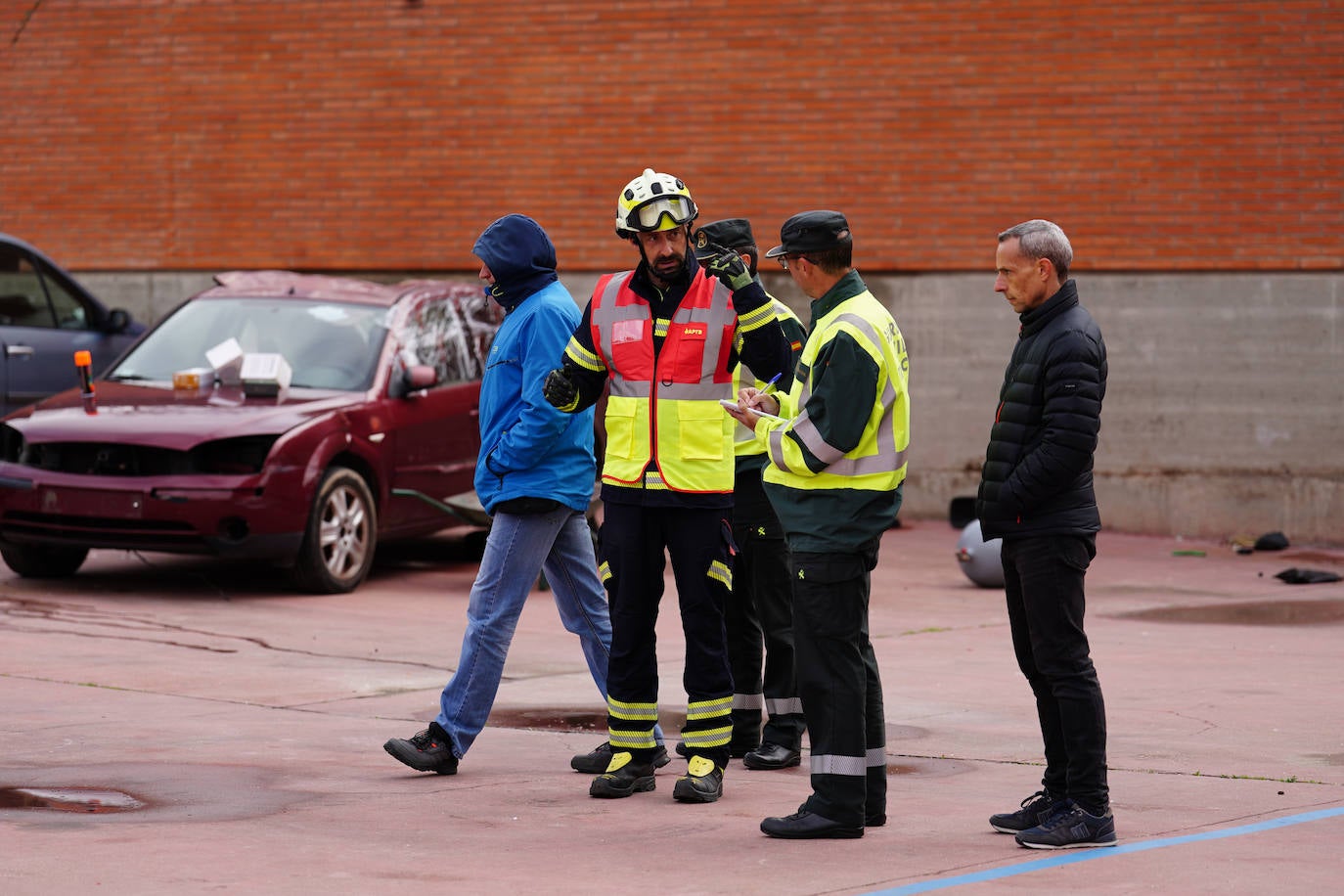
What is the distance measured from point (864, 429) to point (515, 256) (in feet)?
5.96

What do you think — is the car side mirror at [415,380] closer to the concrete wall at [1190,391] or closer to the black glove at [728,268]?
the concrete wall at [1190,391]

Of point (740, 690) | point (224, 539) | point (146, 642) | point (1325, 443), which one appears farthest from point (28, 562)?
point (1325, 443)

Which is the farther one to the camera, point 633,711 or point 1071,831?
point 633,711

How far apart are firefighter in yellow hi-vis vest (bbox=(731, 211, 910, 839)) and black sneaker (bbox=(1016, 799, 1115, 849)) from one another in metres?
0.51

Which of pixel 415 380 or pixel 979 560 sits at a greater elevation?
pixel 415 380

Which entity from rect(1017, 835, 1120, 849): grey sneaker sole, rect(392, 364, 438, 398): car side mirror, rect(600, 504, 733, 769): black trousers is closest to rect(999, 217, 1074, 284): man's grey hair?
rect(600, 504, 733, 769): black trousers

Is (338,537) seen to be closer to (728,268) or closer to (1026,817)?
(728,268)

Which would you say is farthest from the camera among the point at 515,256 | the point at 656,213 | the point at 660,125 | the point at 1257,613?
the point at 660,125

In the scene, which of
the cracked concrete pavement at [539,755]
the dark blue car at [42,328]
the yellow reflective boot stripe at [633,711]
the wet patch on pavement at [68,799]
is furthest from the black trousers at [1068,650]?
the dark blue car at [42,328]

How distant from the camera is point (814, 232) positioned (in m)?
5.97

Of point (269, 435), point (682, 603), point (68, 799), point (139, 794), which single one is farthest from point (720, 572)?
point (269, 435)

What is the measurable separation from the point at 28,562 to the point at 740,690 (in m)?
6.20

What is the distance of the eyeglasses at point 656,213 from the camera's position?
6293 mm

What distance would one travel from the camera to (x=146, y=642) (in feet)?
32.2
